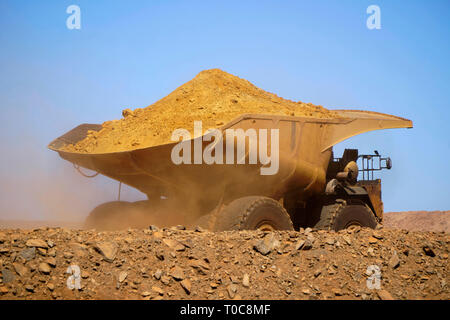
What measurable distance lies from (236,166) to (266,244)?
179 centimetres

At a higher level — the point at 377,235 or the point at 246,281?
the point at 377,235

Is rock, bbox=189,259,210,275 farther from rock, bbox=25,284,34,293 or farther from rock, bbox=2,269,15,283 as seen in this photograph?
rock, bbox=2,269,15,283

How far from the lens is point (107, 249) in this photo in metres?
5.71

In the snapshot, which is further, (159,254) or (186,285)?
(159,254)

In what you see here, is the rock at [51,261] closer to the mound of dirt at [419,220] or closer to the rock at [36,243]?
the rock at [36,243]

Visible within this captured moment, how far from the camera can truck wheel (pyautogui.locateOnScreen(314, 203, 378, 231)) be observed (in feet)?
30.4

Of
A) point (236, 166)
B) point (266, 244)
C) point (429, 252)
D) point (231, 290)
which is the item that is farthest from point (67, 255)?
point (429, 252)

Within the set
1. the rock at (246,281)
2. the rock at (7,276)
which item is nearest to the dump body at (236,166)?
the rock at (246,281)

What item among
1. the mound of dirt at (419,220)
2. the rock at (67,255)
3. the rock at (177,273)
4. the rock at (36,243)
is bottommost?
the mound of dirt at (419,220)

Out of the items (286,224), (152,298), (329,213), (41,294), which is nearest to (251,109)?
(286,224)

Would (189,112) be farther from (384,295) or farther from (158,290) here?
(384,295)

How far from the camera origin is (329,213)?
368 inches

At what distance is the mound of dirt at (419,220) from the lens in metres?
26.4

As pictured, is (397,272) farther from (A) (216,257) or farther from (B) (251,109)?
(B) (251,109)
